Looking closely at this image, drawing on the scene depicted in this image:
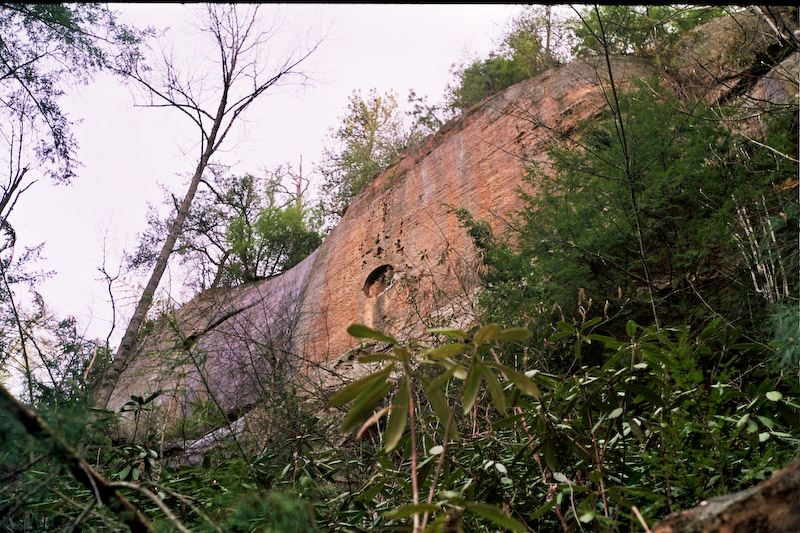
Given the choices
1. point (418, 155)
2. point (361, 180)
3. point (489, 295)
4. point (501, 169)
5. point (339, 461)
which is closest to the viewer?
point (339, 461)

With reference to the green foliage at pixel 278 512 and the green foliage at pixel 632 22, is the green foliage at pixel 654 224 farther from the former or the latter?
the green foliage at pixel 278 512

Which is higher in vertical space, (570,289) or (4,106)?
(4,106)

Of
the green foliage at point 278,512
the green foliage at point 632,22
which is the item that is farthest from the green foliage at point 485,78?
the green foliage at point 278,512

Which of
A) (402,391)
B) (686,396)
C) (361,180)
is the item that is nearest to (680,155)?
(686,396)

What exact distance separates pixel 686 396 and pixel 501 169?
26.4 feet

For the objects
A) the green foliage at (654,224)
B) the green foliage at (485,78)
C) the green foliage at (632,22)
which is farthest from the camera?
the green foliage at (485,78)

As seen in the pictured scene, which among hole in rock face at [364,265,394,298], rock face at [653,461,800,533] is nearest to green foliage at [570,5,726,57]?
rock face at [653,461,800,533]

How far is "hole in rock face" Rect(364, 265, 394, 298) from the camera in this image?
10.1 m

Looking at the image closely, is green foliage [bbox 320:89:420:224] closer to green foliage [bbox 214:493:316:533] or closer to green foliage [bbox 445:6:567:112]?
green foliage [bbox 445:6:567:112]

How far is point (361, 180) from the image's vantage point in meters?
15.2

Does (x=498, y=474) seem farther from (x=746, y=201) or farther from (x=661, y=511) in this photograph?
(x=746, y=201)

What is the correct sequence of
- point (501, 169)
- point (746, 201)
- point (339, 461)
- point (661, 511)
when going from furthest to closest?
1. point (501, 169)
2. point (746, 201)
3. point (339, 461)
4. point (661, 511)

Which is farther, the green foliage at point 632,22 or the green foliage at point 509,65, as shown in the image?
the green foliage at point 509,65

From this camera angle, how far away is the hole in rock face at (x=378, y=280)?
33.2 feet
